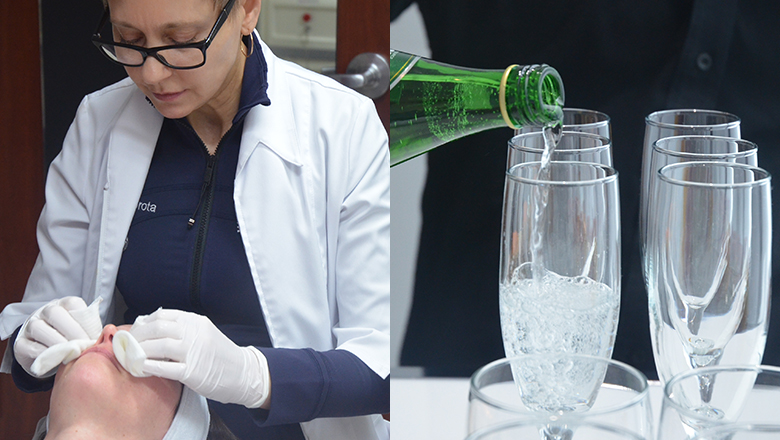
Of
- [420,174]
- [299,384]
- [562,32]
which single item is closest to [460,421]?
[299,384]

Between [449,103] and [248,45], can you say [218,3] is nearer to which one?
[248,45]

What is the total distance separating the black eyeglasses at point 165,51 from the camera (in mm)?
508

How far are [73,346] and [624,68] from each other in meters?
0.66

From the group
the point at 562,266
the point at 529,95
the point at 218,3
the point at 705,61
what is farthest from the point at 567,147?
the point at 705,61

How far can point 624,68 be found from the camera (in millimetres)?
873

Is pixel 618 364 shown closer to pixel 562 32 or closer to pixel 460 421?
pixel 460 421

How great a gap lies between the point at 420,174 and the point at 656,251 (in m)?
0.48

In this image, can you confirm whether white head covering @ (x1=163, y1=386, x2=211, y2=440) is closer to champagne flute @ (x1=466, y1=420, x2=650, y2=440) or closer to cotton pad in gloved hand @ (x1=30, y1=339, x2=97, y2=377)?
cotton pad in gloved hand @ (x1=30, y1=339, x2=97, y2=377)

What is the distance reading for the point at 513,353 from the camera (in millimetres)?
449

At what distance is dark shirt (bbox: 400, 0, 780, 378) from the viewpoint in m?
0.86

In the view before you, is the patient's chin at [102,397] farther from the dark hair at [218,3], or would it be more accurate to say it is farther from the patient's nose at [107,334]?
the dark hair at [218,3]

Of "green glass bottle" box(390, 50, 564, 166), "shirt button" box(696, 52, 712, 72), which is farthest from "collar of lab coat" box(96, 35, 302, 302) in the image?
"shirt button" box(696, 52, 712, 72)

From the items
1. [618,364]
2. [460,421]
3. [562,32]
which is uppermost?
[562,32]

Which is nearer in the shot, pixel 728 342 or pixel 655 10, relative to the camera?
pixel 728 342
